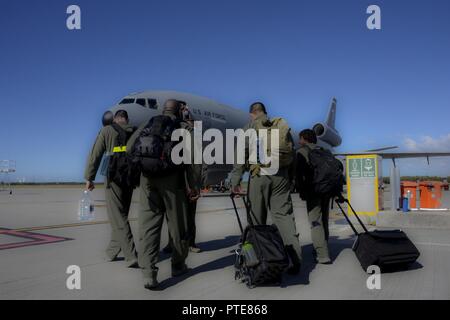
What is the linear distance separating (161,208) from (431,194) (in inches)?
350

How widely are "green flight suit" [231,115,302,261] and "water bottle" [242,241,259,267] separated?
1.99 ft

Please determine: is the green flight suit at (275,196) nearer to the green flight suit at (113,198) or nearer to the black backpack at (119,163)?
the black backpack at (119,163)

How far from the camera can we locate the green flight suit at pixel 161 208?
12.1 ft

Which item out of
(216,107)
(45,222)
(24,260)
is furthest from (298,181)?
(216,107)

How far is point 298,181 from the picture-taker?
4.66m

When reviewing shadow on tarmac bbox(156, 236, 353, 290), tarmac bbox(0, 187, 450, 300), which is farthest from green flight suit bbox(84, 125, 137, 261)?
shadow on tarmac bbox(156, 236, 353, 290)

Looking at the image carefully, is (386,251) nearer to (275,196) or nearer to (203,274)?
(275,196)

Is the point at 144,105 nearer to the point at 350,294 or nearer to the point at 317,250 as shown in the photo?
the point at 317,250

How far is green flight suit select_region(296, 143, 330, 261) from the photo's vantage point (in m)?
4.57

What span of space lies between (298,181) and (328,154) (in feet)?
1.73

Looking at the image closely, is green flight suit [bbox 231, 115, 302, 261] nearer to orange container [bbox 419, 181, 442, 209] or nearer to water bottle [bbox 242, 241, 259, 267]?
water bottle [bbox 242, 241, 259, 267]

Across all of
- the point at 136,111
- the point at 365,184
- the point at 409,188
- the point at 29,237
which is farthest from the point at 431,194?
the point at 29,237

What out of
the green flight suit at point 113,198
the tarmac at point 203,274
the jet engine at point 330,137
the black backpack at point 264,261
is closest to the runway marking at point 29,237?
the tarmac at point 203,274

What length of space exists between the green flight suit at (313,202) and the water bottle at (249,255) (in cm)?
126
